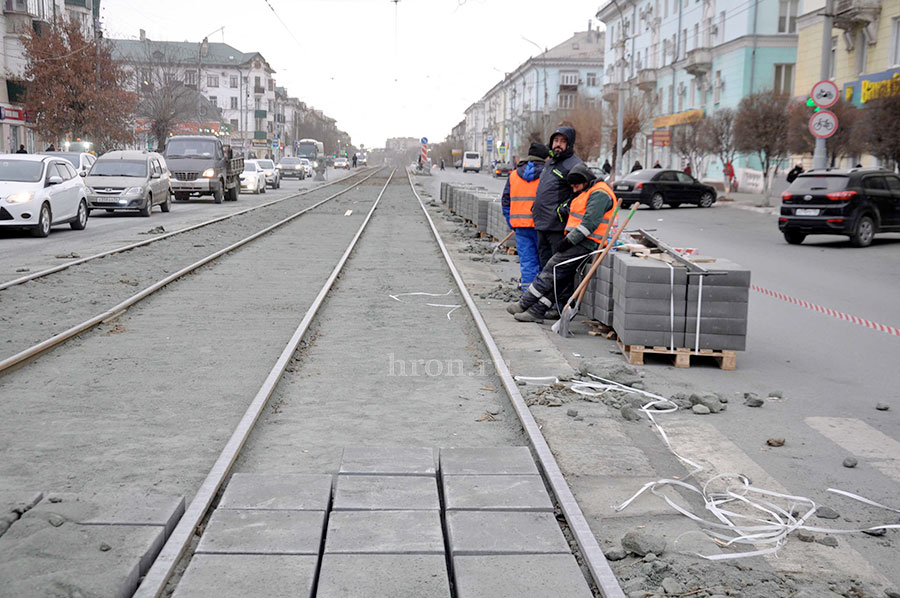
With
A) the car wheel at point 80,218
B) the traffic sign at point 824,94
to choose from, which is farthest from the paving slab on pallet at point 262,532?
the traffic sign at point 824,94

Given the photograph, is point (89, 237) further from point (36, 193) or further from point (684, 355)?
point (684, 355)

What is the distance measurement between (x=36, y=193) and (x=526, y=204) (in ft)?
38.8

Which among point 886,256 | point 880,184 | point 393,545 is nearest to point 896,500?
point 393,545

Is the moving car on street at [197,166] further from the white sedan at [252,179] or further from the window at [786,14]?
the window at [786,14]

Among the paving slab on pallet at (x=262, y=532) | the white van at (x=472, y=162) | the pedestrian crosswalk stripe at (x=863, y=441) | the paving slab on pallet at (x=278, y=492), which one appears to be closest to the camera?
the paving slab on pallet at (x=262, y=532)

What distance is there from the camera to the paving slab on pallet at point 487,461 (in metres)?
4.98

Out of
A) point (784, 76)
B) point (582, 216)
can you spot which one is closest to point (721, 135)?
point (784, 76)

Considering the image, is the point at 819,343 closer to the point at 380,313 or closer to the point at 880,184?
the point at 380,313

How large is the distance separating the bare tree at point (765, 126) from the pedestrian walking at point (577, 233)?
28524 millimetres

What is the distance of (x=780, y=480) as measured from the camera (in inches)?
206

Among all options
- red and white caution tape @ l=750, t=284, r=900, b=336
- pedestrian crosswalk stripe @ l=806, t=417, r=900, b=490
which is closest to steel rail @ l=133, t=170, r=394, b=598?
pedestrian crosswalk stripe @ l=806, t=417, r=900, b=490

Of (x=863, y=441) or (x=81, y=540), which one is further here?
(x=863, y=441)

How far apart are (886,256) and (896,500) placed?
15008 mm

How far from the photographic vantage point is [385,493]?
4641 millimetres
